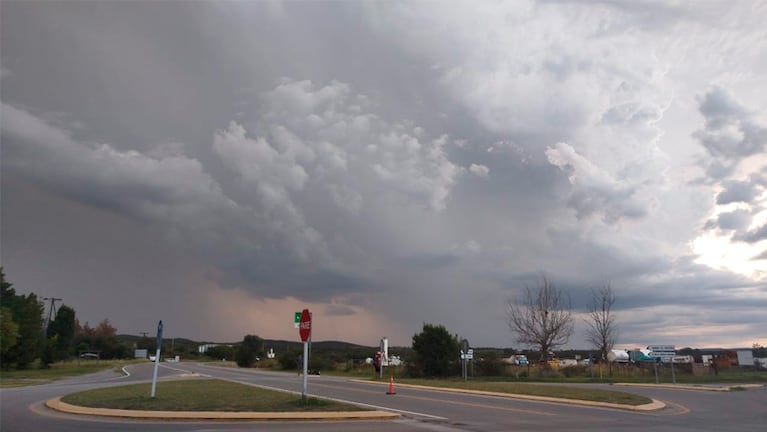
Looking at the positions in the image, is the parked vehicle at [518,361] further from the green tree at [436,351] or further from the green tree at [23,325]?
the green tree at [23,325]

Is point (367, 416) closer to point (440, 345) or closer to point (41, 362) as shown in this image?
point (440, 345)

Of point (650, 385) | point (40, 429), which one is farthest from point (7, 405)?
point (650, 385)

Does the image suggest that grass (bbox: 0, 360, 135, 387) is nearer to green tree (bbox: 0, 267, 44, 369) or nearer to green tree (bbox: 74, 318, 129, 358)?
green tree (bbox: 0, 267, 44, 369)

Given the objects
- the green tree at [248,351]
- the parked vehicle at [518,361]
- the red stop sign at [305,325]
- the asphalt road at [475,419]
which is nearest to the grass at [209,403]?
the asphalt road at [475,419]

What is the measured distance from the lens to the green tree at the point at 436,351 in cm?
4456

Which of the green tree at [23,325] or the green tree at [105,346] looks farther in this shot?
the green tree at [105,346]

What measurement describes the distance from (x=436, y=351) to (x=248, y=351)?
46.2 metres

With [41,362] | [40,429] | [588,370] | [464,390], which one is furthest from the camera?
[41,362]

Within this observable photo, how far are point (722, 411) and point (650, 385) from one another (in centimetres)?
1651

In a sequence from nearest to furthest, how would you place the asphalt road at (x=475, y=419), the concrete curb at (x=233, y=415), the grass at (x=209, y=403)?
the asphalt road at (x=475, y=419), the concrete curb at (x=233, y=415), the grass at (x=209, y=403)

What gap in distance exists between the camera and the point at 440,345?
4456 cm

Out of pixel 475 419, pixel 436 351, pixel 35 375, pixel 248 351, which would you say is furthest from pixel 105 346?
pixel 475 419

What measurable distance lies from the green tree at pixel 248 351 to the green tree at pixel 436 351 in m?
44.3

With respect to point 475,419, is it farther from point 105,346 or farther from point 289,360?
point 105,346
